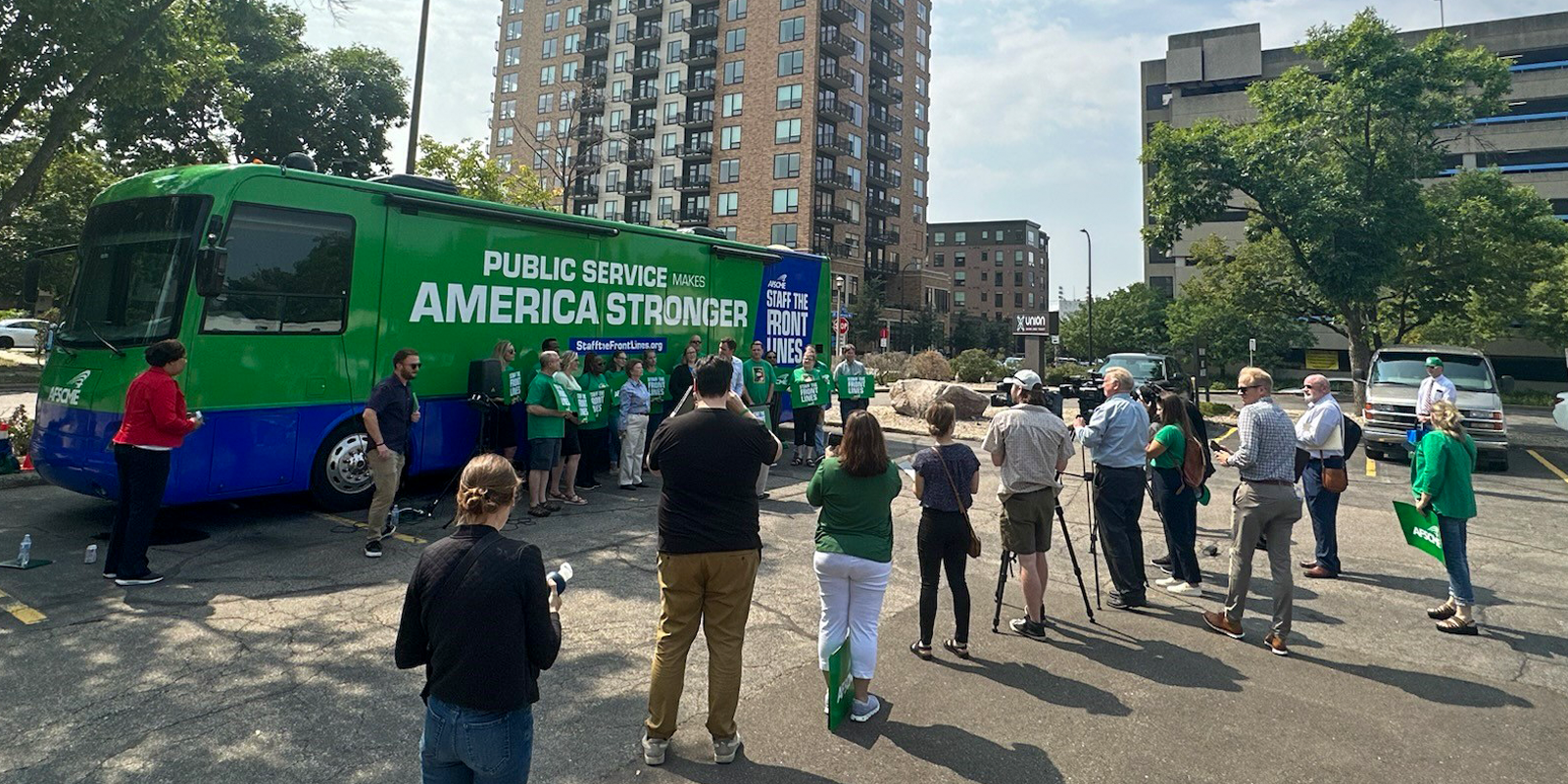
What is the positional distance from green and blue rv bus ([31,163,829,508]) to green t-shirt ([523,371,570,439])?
1111 mm

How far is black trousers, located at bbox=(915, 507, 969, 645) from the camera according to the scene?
16.0ft

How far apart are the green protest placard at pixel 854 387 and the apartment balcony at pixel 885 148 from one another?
5923 centimetres

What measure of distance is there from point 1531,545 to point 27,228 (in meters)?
38.2

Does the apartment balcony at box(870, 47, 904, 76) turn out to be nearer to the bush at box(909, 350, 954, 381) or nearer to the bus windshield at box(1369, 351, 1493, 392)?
the bush at box(909, 350, 954, 381)

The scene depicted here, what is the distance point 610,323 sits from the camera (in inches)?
429

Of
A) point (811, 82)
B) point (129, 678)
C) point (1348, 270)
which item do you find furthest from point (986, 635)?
point (811, 82)

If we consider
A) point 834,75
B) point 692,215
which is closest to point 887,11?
point 834,75

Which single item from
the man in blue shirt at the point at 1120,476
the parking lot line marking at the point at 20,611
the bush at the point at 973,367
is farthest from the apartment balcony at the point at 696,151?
the parking lot line marking at the point at 20,611

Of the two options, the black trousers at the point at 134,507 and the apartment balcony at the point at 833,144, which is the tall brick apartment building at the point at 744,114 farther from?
the black trousers at the point at 134,507

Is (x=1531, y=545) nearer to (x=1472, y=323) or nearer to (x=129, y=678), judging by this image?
(x=129, y=678)

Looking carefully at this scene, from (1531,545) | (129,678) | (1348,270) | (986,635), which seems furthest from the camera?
(1348,270)

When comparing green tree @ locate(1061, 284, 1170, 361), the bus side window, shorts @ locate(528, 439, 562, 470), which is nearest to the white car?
the bus side window

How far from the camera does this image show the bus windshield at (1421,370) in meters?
15.4

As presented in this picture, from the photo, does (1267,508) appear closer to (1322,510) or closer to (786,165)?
(1322,510)
